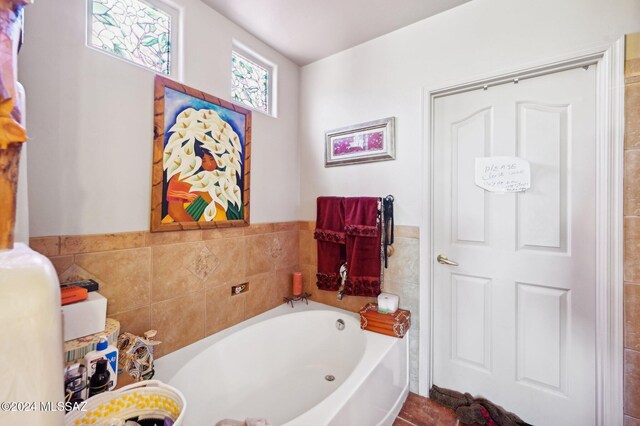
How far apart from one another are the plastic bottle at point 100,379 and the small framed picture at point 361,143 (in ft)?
5.89

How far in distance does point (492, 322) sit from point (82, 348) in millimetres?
2035

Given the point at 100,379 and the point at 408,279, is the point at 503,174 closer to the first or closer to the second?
the point at 408,279

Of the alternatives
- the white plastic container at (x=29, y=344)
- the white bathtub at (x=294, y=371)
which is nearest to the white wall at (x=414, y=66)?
the white bathtub at (x=294, y=371)

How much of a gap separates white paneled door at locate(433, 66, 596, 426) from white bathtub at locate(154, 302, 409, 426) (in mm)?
479

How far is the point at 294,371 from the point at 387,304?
83cm

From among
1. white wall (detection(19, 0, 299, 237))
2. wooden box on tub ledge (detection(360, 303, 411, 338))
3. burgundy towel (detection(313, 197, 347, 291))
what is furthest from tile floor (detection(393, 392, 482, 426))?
white wall (detection(19, 0, 299, 237))

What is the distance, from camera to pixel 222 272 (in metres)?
1.76

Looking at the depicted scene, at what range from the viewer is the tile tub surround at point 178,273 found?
1.22 meters

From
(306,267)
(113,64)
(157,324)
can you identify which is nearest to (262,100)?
(113,64)

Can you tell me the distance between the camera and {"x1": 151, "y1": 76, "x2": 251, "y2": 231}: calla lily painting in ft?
4.76

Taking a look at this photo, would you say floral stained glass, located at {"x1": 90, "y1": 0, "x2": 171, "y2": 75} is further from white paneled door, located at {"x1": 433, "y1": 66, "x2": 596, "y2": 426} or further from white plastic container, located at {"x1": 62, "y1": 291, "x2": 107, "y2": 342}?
white paneled door, located at {"x1": 433, "y1": 66, "x2": 596, "y2": 426}

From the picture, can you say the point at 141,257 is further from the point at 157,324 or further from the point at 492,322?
the point at 492,322

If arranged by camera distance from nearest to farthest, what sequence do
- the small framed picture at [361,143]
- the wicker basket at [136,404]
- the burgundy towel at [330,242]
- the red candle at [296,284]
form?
the wicker basket at [136,404], the small framed picture at [361,143], the burgundy towel at [330,242], the red candle at [296,284]

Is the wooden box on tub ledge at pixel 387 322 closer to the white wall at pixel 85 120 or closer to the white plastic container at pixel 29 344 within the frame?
the white wall at pixel 85 120
